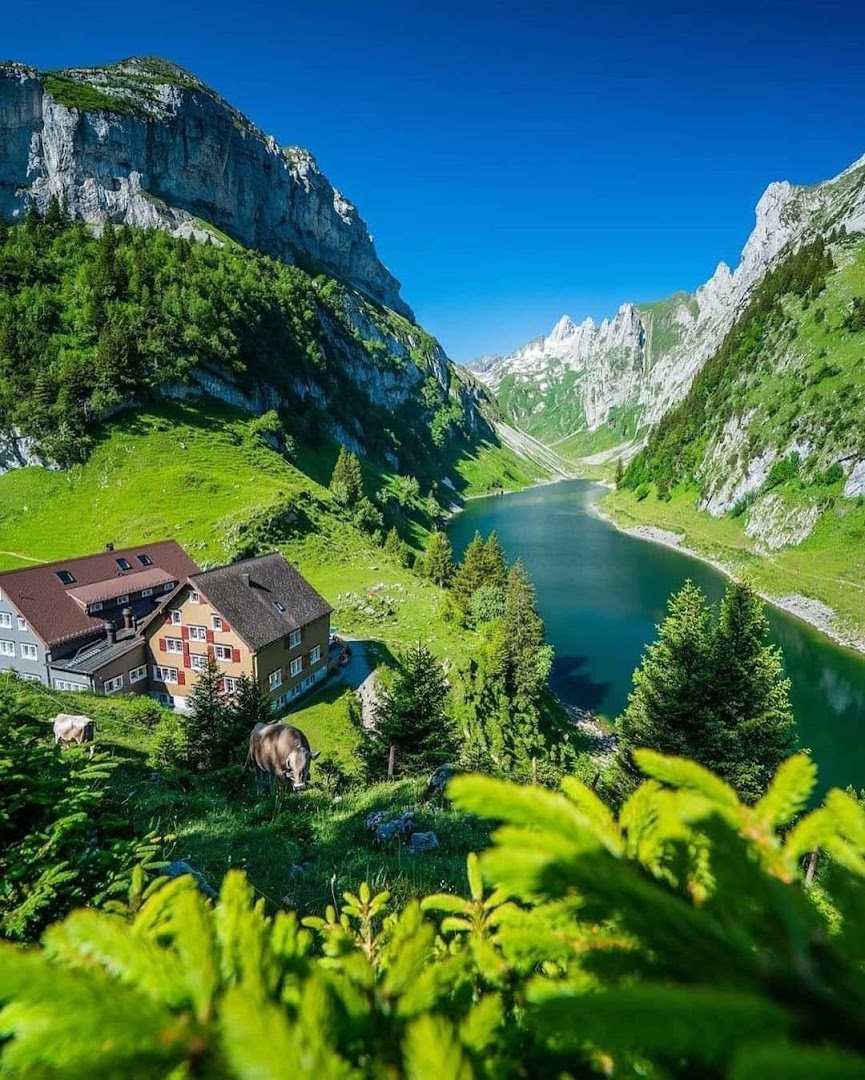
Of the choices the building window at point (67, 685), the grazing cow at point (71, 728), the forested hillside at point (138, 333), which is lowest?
the building window at point (67, 685)

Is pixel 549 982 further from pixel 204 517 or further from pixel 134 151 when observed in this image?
pixel 134 151

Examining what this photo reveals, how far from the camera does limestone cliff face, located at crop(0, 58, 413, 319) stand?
110375 mm

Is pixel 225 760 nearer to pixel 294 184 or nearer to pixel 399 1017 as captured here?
pixel 399 1017

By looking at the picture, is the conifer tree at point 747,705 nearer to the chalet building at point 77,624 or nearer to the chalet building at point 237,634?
the chalet building at point 237,634

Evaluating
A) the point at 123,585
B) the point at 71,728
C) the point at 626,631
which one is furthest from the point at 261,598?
the point at 626,631

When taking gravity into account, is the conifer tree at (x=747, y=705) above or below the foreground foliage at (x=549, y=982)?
below

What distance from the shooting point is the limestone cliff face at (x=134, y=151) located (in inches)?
4345

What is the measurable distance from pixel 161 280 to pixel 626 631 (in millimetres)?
83288

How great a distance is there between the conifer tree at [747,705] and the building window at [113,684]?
3400 centimetres

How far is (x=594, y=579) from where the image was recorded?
264 ft

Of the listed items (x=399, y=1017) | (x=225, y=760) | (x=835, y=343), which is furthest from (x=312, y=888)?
(x=835, y=343)

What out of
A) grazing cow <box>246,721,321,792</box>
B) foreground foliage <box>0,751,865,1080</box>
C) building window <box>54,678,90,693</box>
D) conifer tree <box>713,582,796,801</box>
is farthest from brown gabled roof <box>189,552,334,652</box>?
foreground foliage <box>0,751,865,1080</box>

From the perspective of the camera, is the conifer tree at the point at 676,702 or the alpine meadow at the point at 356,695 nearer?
the alpine meadow at the point at 356,695

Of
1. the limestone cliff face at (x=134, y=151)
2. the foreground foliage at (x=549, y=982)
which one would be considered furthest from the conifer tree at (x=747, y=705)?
the limestone cliff face at (x=134, y=151)
